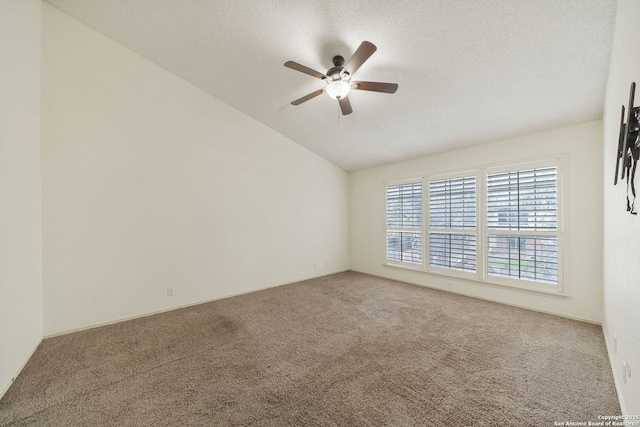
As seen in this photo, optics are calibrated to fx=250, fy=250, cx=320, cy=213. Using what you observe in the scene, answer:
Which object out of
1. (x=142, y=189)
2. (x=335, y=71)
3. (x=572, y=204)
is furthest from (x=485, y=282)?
(x=142, y=189)

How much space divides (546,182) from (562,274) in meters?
1.18

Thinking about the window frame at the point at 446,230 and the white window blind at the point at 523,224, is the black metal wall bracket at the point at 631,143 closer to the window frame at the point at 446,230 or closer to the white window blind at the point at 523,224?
the white window blind at the point at 523,224

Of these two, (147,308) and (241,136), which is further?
(241,136)

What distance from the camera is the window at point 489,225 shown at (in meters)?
3.27

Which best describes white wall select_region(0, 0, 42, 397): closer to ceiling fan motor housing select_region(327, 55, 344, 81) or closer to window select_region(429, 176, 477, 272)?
ceiling fan motor housing select_region(327, 55, 344, 81)

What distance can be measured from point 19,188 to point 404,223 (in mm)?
5159

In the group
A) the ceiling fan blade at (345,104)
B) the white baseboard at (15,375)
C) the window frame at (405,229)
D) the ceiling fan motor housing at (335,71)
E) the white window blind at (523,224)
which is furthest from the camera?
the window frame at (405,229)

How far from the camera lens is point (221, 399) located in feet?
5.79

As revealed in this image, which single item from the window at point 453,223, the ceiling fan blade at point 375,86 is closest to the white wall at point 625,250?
the ceiling fan blade at point 375,86

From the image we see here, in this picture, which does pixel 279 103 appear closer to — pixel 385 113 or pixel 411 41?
pixel 385 113

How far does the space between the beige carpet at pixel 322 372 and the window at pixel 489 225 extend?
67 cm

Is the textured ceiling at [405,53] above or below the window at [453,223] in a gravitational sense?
above

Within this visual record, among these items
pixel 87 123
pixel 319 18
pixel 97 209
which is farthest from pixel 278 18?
pixel 97 209

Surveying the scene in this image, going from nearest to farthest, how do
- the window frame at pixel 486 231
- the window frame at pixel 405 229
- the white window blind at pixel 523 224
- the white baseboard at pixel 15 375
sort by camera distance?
the white baseboard at pixel 15 375 < the window frame at pixel 486 231 < the white window blind at pixel 523 224 < the window frame at pixel 405 229
